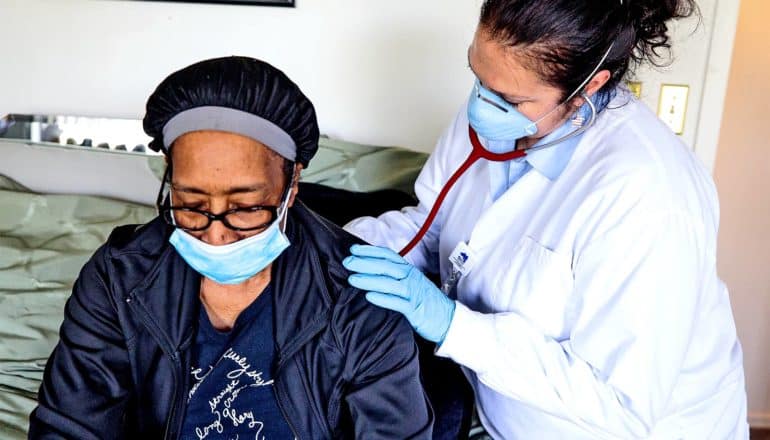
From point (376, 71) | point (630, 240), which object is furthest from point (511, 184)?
point (376, 71)

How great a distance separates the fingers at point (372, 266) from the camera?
3.61 feet

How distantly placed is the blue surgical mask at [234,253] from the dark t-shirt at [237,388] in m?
0.10

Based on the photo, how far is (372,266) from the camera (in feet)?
3.61

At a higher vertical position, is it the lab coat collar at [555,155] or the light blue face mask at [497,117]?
the light blue face mask at [497,117]

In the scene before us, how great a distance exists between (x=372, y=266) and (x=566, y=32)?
47 centimetres

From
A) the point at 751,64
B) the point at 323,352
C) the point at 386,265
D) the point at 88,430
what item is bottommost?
the point at 88,430

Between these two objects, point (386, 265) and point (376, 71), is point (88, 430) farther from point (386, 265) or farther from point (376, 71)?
point (376, 71)

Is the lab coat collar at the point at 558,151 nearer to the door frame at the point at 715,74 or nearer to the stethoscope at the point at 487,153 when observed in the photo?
the stethoscope at the point at 487,153

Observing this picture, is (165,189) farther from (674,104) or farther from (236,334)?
(674,104)

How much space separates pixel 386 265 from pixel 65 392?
55cm

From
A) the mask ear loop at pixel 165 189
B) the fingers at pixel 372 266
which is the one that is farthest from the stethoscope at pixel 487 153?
the mask ear loop at pixel 165 189

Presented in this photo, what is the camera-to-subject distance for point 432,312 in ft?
3.75

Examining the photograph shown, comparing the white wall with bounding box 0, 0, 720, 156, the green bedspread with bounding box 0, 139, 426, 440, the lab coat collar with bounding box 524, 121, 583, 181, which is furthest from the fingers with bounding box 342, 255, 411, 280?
the white wall with bounding box 0, 0, 720, 156

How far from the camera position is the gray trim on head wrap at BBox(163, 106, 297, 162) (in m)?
1.00
